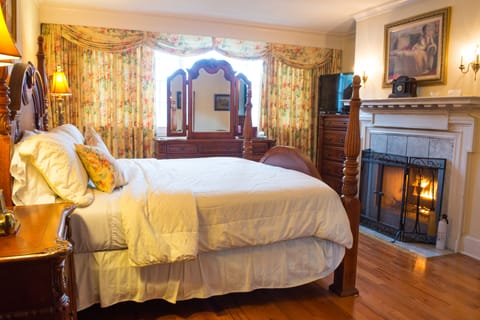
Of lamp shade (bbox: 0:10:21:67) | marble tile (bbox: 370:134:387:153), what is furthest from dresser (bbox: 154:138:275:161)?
lamp shade (bbox: 0:10:21:67)

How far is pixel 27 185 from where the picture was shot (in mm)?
1905

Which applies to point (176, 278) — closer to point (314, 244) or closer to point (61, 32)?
point (314, 244)

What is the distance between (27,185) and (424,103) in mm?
3451

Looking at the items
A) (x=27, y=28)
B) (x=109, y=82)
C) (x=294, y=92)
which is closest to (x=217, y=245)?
(x=27, y=28)

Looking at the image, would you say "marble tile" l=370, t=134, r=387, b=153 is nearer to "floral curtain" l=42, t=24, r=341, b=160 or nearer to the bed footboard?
"floral curtain" l=42, t=24, r=341, b=160

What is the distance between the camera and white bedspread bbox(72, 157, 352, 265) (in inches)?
76.9

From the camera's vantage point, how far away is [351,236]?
2.44m

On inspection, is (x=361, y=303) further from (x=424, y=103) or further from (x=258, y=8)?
A: (x=258, y=8)

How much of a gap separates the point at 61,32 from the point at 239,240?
378 centimetres

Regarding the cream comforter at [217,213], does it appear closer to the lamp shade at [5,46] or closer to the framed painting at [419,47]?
the lamp shade at [5,46]

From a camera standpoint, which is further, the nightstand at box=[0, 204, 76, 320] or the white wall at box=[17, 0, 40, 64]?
the white wall at box=[17, 0, 40, 64]

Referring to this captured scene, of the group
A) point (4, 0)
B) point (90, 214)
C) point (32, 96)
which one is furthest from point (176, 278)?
point (4, 0)

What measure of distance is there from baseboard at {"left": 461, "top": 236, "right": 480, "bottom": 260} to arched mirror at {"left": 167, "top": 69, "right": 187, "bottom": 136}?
353 centimetres

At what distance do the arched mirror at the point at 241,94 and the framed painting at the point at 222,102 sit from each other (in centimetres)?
14
